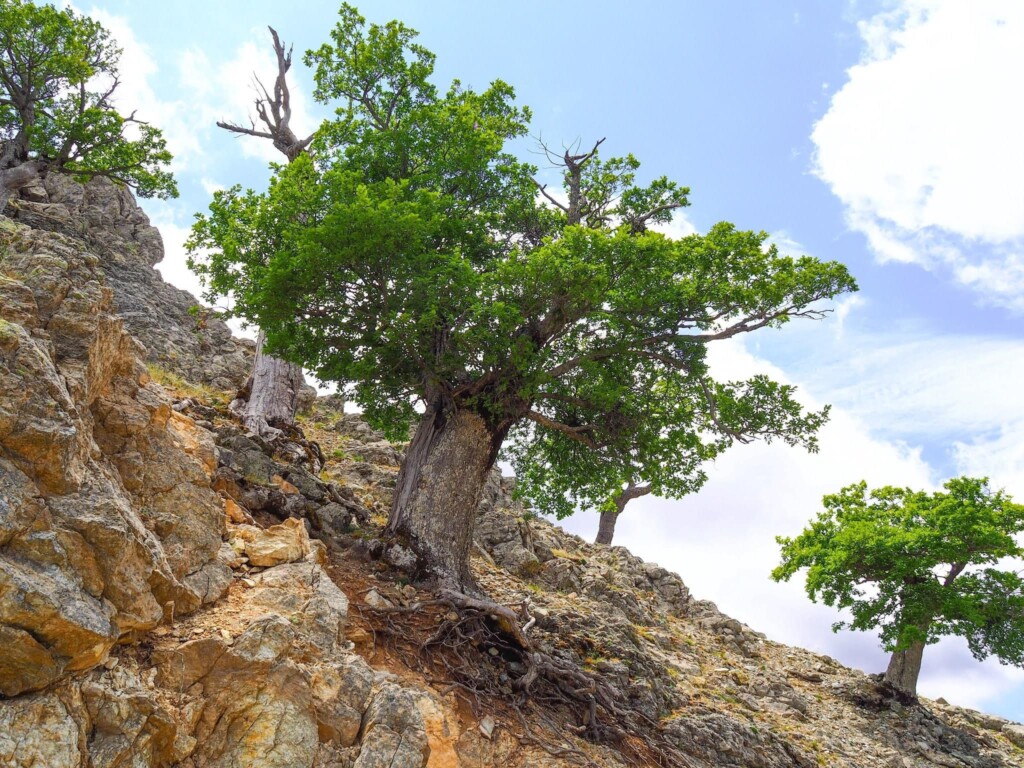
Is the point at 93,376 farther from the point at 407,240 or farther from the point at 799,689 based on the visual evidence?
the point at 799,689

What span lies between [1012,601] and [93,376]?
22819 millimetres

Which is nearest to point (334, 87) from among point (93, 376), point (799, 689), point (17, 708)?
point (93, 376)

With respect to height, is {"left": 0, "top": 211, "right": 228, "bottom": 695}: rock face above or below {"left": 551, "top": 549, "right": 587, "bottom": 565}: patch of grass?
below

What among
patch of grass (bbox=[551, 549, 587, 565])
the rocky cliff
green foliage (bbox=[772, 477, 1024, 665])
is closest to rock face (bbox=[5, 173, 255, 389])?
the rocky cliff

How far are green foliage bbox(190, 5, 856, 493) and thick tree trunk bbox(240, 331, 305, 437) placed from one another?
2708mm

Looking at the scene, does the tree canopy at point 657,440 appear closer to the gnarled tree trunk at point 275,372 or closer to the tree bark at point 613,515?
the gnarled tree trunk at point 275,372

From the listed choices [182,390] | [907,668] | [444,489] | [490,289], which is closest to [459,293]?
[490,289]

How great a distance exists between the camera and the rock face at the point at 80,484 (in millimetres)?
4613

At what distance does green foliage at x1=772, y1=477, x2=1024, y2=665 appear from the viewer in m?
19.0

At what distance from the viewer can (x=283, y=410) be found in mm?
14766

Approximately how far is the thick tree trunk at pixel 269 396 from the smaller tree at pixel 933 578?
1624 cm

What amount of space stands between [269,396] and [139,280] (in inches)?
484

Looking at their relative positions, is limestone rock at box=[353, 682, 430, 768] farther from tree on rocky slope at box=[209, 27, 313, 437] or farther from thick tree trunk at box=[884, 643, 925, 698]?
thick tree trunk at box=[884, 643, 925, 698]

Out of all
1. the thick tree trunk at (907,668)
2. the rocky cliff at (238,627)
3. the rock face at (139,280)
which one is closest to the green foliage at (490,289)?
the rocky cliff at (238,627)
